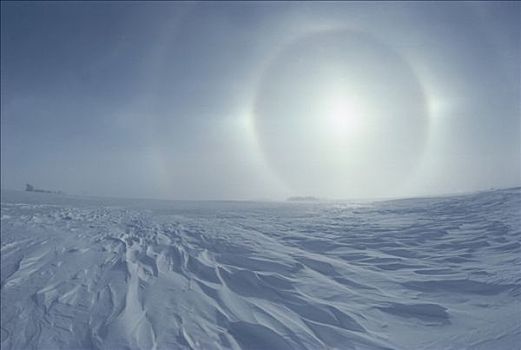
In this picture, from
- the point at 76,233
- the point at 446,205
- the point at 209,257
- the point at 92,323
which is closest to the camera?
the point at 92,323

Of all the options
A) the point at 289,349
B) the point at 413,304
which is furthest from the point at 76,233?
the point at 413,304

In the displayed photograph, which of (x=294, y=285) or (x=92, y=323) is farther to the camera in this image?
(x=294, y=285)

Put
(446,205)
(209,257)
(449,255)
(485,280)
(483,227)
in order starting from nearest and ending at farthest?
(485,280) < (449,255) < (209,257) < (483,227) < (446,205)

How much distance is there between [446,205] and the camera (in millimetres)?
10320

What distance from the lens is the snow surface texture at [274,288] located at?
11.5 ft

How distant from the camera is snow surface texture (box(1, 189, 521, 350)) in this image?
3504mm

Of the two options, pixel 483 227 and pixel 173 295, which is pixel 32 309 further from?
pixel 483 227

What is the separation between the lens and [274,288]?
4.71 metres

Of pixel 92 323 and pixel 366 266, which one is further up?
pixel 366 266

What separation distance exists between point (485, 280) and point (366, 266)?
1736 millimetres

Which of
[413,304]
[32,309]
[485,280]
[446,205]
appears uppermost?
[446,205]

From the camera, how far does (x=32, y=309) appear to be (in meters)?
4.56

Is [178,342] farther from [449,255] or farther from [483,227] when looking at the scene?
[483,227]

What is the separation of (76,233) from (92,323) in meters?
5.49
